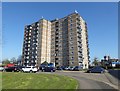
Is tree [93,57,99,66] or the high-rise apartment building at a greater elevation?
the high-rise apartment building

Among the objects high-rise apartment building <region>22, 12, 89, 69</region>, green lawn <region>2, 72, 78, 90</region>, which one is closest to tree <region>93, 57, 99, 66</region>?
high-rise apartment building <region>22, 12, 89, 69</region>

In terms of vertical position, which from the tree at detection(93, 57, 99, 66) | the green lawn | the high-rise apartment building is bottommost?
the tree at detection(93, 57, 99, 66)

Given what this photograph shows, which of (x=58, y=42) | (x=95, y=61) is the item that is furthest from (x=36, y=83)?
(x=95, y=61)

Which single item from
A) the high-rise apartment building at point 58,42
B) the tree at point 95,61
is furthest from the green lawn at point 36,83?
the tree at point 95,61

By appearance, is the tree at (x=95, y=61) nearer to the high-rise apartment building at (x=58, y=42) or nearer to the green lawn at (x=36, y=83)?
the high-rise apartment building at (x=58, y=42)

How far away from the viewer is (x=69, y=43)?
109 m

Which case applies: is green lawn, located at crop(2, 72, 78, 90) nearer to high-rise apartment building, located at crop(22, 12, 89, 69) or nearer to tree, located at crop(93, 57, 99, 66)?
high-rise apartment building, located at crop(22, 12, 89, 69)

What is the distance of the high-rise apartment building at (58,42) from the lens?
107875 mm

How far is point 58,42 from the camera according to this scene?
384 feet

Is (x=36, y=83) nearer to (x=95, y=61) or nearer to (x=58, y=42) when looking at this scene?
(x=58, y=42)

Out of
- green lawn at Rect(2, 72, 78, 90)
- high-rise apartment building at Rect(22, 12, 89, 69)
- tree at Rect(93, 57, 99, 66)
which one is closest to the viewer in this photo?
green lawn at Rect(2, 72, 78, 90)

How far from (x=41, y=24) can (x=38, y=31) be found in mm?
4879

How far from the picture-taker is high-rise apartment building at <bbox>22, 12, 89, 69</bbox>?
108 m

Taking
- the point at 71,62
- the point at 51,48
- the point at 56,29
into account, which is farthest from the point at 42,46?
the point at 71,62
